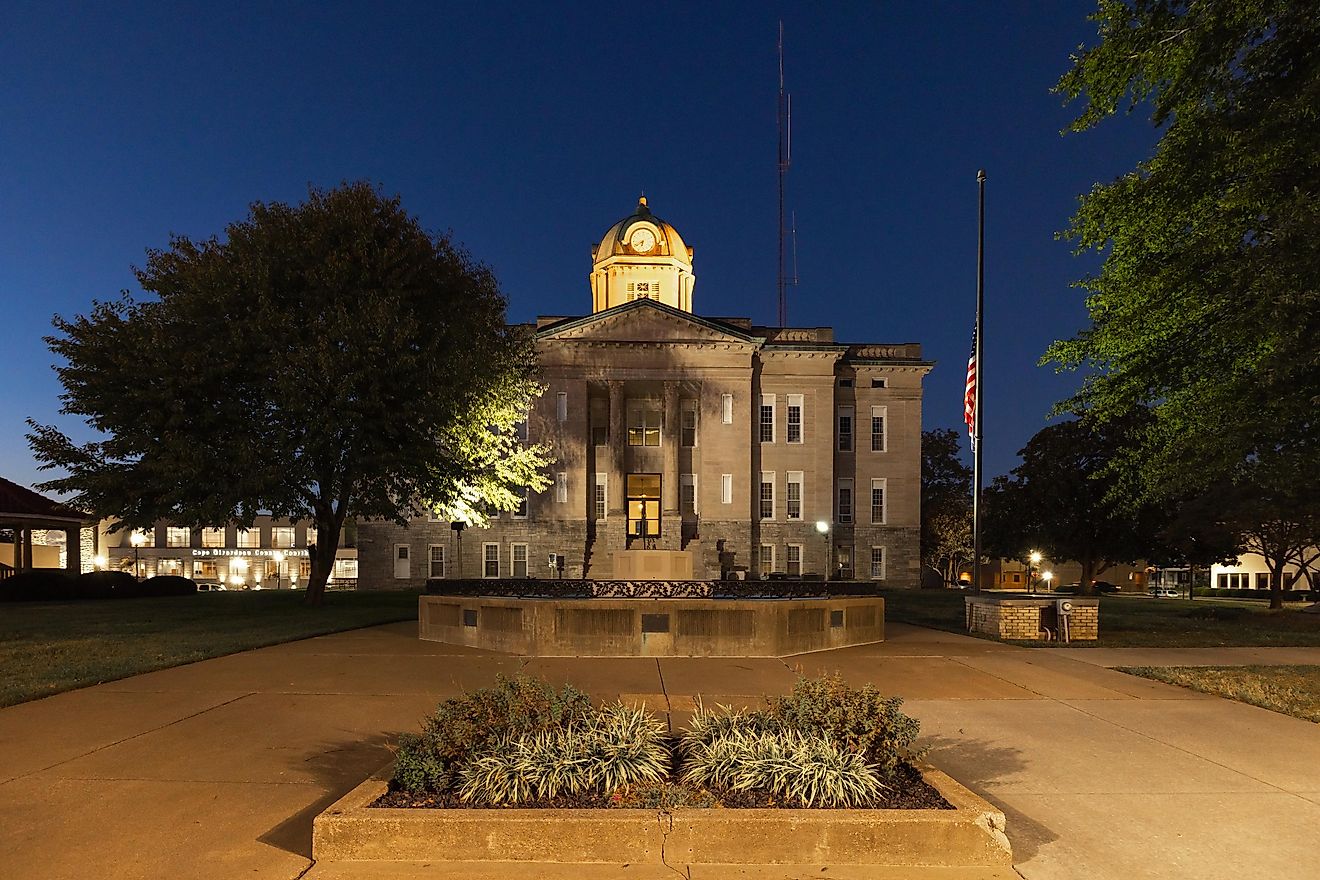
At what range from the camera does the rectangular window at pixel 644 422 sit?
55.7 m

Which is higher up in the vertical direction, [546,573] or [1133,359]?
[1133,359]

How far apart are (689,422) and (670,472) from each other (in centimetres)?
452

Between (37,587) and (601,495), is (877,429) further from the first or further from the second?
(37,587)

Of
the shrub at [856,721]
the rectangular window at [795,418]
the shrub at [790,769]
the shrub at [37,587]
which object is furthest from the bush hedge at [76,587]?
the rectangular window at [795,418]

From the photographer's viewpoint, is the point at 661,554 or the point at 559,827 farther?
the point at 661,554

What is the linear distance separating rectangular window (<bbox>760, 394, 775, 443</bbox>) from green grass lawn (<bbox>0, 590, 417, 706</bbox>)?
100ft

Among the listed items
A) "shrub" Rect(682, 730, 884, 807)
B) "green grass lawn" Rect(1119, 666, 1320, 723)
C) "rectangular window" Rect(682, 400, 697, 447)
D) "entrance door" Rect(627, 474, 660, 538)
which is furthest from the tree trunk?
"rectangular window" Rect(682, 400, 697, 447)

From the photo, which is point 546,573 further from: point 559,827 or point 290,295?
point 559,827

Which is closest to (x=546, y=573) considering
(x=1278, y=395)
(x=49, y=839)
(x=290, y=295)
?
(x=290, y=295)

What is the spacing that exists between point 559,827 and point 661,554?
14227 millimetres

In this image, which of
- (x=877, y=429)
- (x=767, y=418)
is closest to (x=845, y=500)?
(x=877, y=429)

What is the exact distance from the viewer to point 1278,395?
14.0m

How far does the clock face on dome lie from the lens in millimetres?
67500

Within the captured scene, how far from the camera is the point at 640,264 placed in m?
67.6
